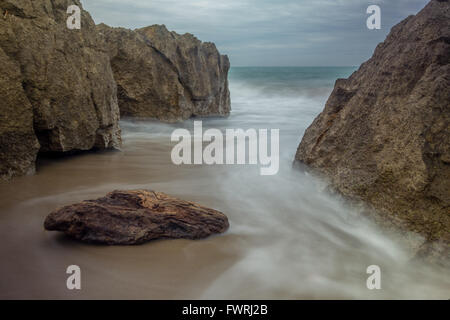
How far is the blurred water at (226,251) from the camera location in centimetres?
198

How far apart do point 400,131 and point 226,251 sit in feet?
5.78

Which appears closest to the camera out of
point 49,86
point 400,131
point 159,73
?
point 400,131

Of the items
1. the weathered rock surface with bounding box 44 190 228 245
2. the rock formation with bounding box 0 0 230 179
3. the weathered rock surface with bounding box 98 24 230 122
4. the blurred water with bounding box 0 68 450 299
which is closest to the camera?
the blurred water with bounding box 0 68 450 299

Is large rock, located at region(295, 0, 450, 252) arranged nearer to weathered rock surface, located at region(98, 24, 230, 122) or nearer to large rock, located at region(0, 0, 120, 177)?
large rock, located at region(0, 0, 120, 177)

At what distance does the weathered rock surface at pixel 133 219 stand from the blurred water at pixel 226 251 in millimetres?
76

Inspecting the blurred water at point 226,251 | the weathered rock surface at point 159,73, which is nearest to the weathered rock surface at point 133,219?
the blurred water at point 226,251

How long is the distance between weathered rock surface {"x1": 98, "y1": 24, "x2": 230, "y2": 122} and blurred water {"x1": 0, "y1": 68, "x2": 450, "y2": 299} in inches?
162

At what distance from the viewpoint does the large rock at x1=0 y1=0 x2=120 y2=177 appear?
3500 millimetres

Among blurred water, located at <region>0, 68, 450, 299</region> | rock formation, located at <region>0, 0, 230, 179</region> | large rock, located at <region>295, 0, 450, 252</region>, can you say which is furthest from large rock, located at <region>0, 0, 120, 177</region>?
large rock, located at <region>295, 0, 450, 252</region>

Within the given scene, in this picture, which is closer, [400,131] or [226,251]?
[226,251]

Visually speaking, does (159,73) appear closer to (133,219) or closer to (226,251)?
(133,219)

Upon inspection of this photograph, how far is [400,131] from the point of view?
2.93 meters

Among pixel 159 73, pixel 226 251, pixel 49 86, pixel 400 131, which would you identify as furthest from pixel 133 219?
pixel 159 73

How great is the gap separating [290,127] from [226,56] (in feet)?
15.7
